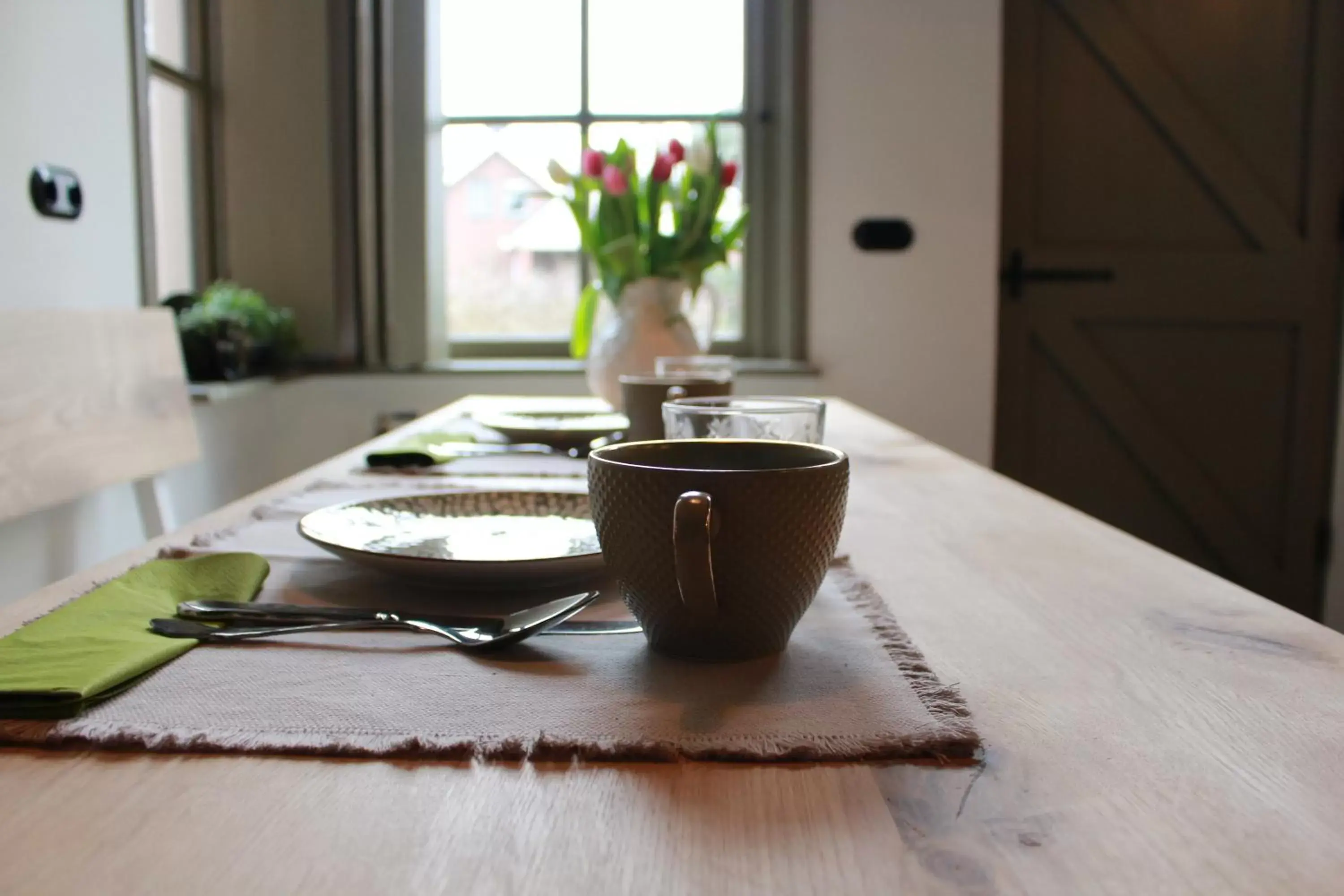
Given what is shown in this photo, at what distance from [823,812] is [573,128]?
8.35 feet

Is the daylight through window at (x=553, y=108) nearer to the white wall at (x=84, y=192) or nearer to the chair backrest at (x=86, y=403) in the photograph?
the white wall at (x=84, y=192)

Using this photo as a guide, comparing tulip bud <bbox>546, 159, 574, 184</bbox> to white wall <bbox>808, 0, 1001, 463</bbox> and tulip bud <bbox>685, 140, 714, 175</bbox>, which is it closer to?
tulip bud <bbox>685, 140, 714, 175</bbox>

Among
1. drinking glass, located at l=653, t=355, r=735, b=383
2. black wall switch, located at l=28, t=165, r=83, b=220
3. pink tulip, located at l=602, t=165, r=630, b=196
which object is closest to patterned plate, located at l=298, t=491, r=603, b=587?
drinking glass, located at l=653, t=355, r=735, b=383

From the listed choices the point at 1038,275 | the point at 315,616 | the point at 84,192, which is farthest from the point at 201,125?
the point at 315,616

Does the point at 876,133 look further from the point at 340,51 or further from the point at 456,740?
the point at 456,740

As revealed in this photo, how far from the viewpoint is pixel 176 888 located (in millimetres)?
267

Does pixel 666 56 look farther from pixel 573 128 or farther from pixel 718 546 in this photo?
pixel 718 546

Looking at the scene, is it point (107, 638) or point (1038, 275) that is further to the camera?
point (1038, 275)

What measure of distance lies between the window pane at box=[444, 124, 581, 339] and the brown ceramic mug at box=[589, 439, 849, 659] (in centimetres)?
236

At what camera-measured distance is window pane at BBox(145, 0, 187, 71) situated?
2268 millimetres

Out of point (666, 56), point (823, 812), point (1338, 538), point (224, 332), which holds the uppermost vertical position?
point (666, 56)

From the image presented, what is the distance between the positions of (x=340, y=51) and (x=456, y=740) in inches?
91.9

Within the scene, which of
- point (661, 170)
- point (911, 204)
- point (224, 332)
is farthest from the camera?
point (911, 204)

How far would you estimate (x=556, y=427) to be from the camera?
3.95 ft
